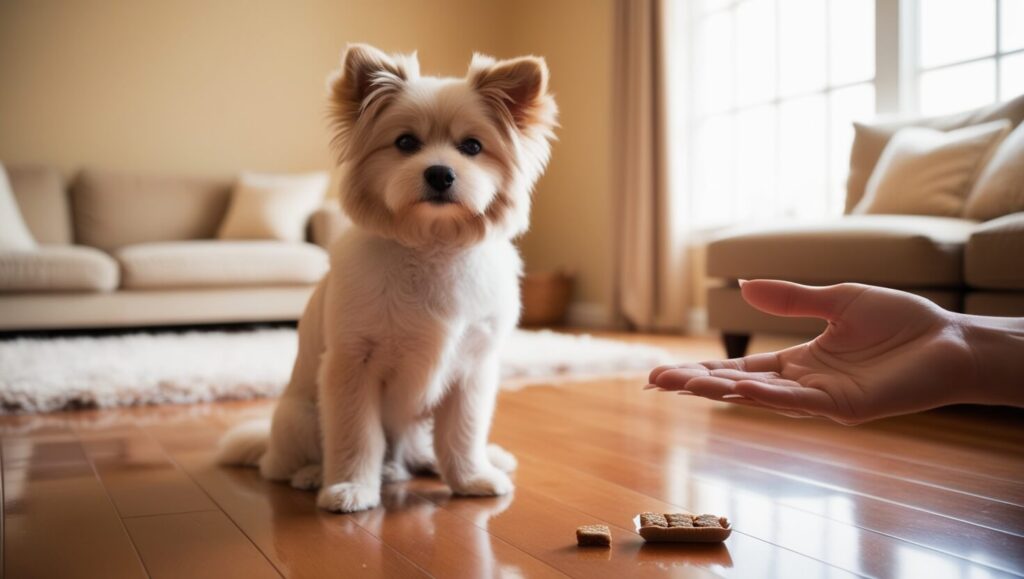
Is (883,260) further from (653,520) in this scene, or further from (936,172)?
(653,520)

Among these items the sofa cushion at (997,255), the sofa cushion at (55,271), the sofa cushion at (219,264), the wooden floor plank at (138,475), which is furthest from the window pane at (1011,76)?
the sofa cushion at (55,271)

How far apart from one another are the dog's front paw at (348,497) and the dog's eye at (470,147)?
0.69 m

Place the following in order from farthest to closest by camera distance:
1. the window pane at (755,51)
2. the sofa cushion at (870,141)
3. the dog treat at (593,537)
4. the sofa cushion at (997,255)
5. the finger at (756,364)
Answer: the window pane at (755,51), the sofa cushion at (870,141), the sofa cushion at (997,255), the finger at (756,364), the dog treat at (593,537)

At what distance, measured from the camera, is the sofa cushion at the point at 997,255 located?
2479mm

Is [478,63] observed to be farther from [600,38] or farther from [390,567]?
[600,38]

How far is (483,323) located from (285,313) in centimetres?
397

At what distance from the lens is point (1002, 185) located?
2.96 meters

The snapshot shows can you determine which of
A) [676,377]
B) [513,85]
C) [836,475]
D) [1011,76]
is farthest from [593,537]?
[1011,76]

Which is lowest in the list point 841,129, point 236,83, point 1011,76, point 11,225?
point 11,225

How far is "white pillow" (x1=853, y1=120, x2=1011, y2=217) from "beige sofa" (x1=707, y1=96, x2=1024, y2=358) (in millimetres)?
95

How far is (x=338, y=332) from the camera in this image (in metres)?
1.66

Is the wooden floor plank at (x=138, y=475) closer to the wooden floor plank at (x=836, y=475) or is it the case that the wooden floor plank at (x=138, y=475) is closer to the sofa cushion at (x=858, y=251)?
the wooden floor plank at (x=836, y=475)

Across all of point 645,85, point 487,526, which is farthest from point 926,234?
point 645,85

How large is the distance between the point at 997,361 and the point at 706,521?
20.7 inches
